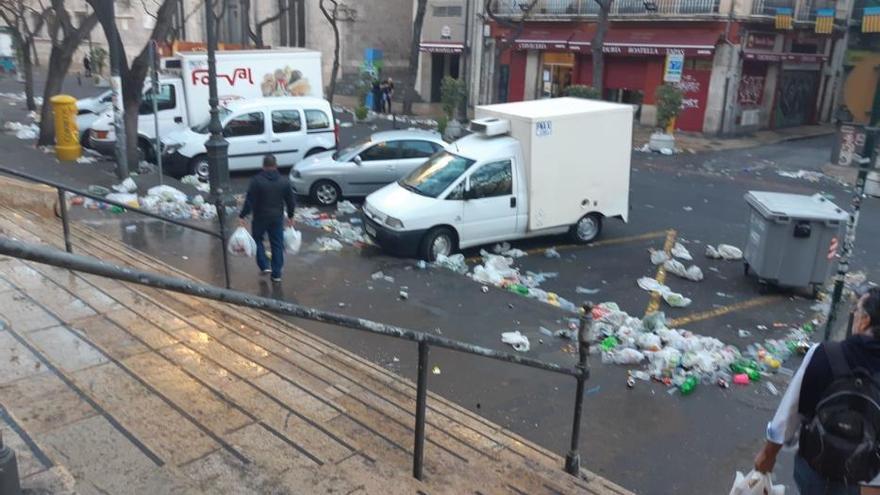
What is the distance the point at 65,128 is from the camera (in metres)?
16.2

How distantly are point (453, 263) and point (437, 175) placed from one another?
1.54 meters

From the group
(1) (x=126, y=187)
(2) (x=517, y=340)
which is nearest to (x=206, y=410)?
(2) (x=517, y=340)

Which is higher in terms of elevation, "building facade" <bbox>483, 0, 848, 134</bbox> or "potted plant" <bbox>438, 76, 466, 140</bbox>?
"building facade" <bbox>483, 0, 848, 134</bbox>

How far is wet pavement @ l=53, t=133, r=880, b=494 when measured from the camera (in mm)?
6129

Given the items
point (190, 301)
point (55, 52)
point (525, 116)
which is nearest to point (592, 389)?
point (190, 301)

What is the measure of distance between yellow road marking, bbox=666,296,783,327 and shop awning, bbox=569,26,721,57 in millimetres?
18469

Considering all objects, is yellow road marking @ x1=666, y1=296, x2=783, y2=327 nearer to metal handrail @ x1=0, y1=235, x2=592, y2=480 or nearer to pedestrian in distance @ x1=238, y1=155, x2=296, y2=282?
metal handrail @ x1=0, y1=235, x2=592, y2=480

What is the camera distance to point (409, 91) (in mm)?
31375

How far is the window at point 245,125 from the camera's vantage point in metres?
15.7

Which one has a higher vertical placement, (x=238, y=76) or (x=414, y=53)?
(x=414, y=53)

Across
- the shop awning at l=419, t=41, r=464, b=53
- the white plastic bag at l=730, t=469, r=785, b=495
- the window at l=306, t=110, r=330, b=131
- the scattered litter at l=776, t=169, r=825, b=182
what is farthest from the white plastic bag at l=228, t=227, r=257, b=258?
the shop awning at l=419, t=41, r=464, b=53

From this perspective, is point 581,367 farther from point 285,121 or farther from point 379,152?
point 285,121

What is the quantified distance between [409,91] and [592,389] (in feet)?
84.8

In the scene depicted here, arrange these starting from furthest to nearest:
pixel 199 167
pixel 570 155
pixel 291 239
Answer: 1. pixel 199 167
2. pixel 570 155
3. pixel 291 239
